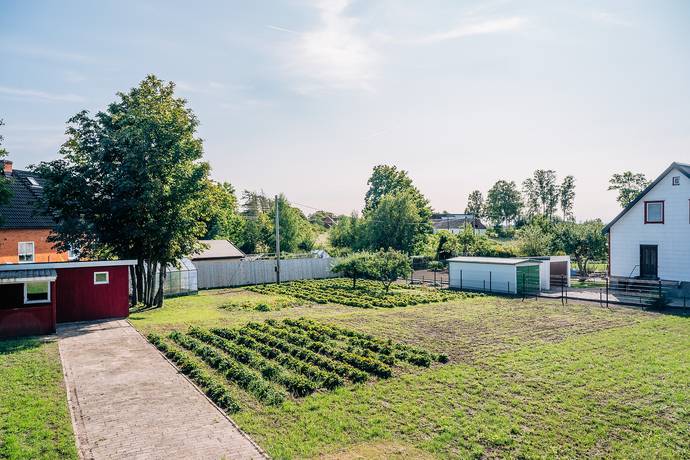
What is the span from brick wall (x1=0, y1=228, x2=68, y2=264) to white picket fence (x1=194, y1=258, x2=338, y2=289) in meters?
9.65

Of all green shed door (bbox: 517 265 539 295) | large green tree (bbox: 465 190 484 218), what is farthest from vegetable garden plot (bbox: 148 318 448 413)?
large green tree (bbox: 465 190 484 218)

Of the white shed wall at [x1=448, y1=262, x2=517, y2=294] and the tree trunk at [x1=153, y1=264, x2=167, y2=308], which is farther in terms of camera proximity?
the white shed wall at [x1=448, y1=262, x2=517, y2=294]

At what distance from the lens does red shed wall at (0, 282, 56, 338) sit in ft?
59.3

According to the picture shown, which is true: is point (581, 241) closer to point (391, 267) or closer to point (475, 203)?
point (391, 267)

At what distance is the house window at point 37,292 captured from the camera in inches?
755

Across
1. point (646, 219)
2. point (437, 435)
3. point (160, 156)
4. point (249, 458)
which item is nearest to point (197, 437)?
point (249, 458)

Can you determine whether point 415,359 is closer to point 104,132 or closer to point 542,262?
point 104,132

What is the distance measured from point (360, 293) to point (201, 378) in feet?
62.7

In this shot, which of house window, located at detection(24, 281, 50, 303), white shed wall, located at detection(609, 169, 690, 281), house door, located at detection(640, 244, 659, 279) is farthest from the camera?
house door, located at detection(640, 244, 659, 279)

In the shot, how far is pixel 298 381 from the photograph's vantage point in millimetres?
12109

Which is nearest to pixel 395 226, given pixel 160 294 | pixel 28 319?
pixel 160 294

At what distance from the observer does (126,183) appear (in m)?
22.7

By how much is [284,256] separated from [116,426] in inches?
1362

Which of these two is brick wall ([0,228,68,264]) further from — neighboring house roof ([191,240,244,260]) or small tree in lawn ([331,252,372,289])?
small tree in lawn ([331,252,372,289])
